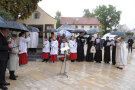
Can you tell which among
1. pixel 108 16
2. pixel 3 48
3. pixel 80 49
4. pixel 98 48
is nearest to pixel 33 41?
pixel 80 49

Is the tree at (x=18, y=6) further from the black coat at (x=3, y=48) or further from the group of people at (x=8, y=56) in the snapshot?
the black coat at (x=3, y=48)

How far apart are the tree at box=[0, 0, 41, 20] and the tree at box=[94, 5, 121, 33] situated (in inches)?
1592

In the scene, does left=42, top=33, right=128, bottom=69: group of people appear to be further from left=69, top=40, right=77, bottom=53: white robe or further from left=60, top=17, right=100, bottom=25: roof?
left=60, top=17, right=100, bottom=25: roof

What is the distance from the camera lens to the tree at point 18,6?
7248 millimetres

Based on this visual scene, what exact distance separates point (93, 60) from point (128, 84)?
4.05m

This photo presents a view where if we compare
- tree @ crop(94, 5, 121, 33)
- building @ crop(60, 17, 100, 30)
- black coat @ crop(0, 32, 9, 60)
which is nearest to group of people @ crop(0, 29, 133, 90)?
black coat @ crop(0, 32, 9, 60)

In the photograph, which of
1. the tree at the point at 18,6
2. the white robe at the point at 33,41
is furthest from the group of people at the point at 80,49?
the tree at the point at 18,6

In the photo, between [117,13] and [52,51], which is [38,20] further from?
[117,13]

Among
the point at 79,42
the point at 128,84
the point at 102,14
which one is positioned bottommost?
the point at 128,84

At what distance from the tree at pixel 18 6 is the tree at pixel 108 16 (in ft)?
133

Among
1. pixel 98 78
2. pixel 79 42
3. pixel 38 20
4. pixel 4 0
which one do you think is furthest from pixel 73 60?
pixel 38 20

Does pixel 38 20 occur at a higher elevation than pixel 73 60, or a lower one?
higher

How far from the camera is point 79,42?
798 centimetres

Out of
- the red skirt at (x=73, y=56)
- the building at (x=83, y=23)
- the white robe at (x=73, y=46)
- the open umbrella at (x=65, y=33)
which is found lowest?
the red skirt at (x=73, y=56)
